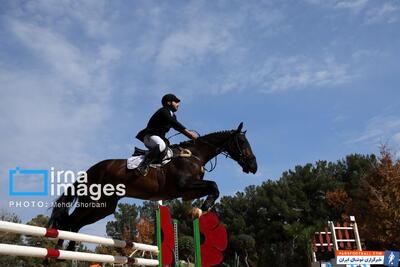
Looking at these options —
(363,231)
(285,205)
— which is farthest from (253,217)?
(363,231)

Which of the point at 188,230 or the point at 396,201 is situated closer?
the point at 396,201

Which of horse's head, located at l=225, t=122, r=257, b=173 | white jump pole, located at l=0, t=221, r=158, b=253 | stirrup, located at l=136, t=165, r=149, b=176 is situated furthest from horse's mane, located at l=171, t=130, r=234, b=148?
white jump pole, located at l=0, t=221, r=158, b=253

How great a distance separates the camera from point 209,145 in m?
6.94

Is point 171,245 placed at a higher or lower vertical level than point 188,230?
lower

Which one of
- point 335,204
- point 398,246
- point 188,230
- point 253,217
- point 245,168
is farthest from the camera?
point 253,217

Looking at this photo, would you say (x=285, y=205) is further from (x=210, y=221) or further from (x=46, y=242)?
(x=210, y=221)

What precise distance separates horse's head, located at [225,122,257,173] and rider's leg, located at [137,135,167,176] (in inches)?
46.3

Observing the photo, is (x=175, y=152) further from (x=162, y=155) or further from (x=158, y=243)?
(x=158, y=243)

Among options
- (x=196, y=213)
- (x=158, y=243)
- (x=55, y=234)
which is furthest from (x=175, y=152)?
(x=55, y=234)

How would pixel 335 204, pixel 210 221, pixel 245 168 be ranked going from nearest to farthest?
pixel 210 221 < pixel 245 168 < pixel 335 204

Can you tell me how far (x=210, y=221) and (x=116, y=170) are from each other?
5.10 feet

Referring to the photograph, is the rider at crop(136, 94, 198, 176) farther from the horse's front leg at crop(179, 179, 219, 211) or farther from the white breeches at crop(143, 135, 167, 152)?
the horse's front leg at crop(179, 179, 219, 211)

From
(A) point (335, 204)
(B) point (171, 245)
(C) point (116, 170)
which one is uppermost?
(A) point (335, 204)

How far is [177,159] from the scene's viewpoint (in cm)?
651
